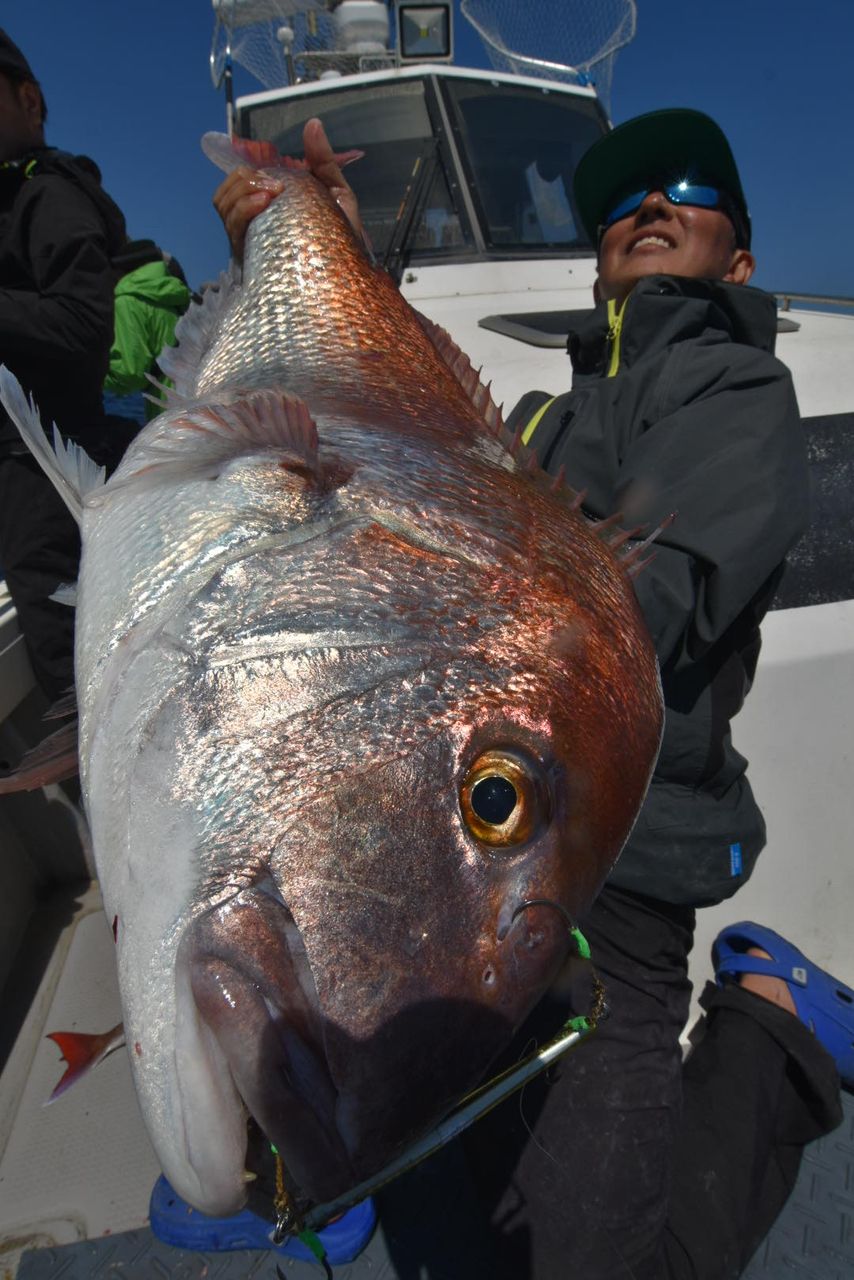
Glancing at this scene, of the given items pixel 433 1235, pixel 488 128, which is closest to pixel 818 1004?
pixel 433 1235

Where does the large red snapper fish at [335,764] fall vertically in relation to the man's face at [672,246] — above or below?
below

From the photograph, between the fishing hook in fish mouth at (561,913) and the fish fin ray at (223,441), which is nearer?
the fishing hook in fish mouth at (561,913)

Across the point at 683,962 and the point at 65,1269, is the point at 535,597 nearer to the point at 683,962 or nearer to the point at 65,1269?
the point at 683,962

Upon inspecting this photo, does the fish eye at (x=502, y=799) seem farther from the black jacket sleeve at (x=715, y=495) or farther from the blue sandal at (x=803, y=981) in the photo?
the blue sandal at (x=803, y=981)

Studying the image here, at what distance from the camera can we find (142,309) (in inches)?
129

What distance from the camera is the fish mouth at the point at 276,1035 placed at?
70 centimetres

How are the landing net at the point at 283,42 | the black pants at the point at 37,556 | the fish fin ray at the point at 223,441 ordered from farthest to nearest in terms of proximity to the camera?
1. the landing net at the point at 283,42
2. the black pants at the point at 37,556
3. the fish fin ray at the point at 223,441

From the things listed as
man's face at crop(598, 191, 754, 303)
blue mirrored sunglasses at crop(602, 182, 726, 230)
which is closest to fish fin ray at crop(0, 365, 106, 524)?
man's face at crop(598, 191, 754, 303)

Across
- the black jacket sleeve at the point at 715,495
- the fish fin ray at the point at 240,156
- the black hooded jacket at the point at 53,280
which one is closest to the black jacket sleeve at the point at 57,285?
the black hooded jacket at the point at 53,280

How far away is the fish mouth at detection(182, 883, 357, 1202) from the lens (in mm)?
697

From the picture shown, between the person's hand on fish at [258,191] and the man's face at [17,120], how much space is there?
149cm

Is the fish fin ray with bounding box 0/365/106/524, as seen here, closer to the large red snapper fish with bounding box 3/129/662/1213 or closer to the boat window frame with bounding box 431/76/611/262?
the large red snapper fish with bounding box 3/129/662/1213

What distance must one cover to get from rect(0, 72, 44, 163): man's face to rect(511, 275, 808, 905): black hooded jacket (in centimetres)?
219

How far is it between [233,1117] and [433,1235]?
5.62 feet
